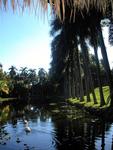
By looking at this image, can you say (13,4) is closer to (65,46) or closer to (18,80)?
(65,46)

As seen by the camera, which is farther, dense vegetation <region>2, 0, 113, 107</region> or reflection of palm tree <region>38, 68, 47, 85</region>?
reflection of palm tree <region>38, 68, 47, 85</region>

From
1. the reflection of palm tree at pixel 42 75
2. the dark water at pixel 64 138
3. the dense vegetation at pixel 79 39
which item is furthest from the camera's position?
the reflection of palm tree at pixel 42 75

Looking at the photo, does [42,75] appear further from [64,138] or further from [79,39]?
[64,138]

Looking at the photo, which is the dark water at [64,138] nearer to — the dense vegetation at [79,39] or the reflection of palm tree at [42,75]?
the dense vegetation at [79,39]

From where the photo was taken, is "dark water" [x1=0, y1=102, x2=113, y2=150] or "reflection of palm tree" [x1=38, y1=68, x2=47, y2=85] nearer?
"dark water" [x1=0, y1=102, x2=113, y2=150]

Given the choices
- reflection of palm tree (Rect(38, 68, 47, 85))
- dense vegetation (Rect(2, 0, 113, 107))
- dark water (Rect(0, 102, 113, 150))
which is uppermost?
reflection of palm tree (Rect(38, 68, 47, 85))

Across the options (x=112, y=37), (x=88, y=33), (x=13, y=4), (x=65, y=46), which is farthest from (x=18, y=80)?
(x=13, y=4)

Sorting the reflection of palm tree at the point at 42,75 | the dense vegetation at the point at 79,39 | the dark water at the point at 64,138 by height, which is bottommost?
the dark water at the point at 64,138

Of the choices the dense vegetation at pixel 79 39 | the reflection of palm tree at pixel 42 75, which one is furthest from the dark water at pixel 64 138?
the reflection of palm tree at pixel 42 75

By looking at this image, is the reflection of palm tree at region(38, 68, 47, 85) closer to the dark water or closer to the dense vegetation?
the dense vegetation

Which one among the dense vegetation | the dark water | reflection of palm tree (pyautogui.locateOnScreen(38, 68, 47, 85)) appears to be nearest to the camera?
the dense vegetation

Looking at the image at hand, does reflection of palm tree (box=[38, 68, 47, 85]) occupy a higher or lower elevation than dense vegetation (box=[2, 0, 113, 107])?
higher

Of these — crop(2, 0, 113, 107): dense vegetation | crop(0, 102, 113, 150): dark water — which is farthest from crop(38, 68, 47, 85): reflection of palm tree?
crop(0, 102, 113, 150): dark water

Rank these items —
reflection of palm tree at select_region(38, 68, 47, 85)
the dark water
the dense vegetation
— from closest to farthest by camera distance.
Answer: the dense vegetation, the dark water, reflection of palm tree at select_region(38, 68, 47, 85)
